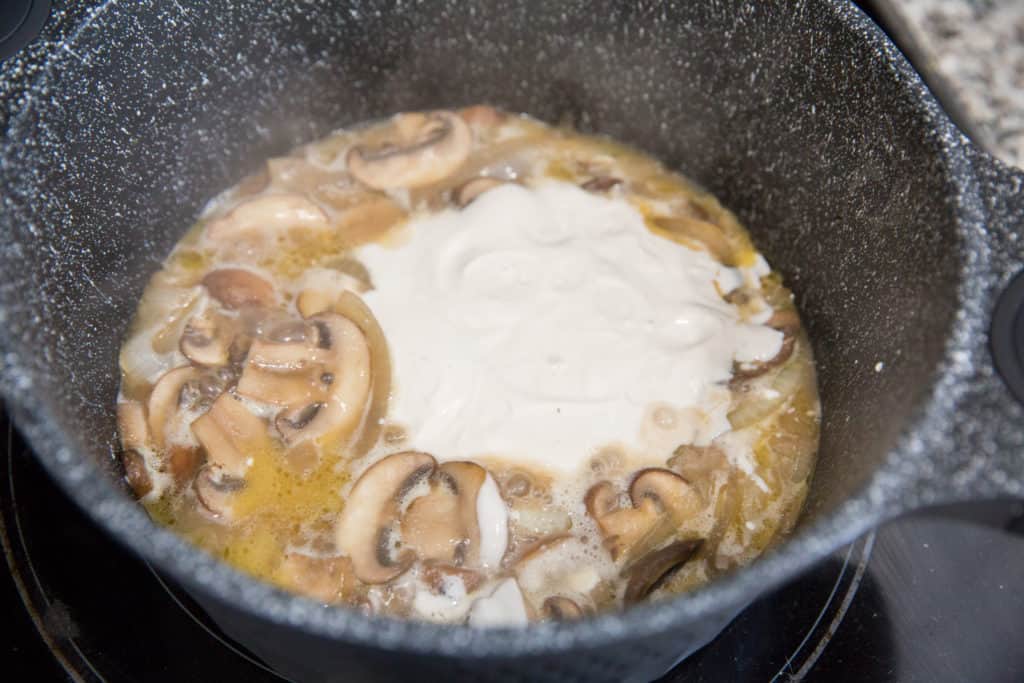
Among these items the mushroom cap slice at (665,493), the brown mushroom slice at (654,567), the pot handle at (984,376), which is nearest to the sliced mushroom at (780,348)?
the mushroom cap slice at (665,493)

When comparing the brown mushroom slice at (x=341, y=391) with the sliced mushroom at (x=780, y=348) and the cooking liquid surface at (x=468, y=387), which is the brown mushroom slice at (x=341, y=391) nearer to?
the cooking liquid surface at (x=468, y=387)

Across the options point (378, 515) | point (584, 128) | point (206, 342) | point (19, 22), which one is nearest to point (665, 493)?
point (378, 515)

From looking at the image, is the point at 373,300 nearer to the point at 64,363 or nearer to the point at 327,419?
the point at 327,419

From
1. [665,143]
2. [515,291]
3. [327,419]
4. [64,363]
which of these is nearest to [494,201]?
[515,291]

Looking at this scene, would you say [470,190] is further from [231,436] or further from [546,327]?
[231,436]

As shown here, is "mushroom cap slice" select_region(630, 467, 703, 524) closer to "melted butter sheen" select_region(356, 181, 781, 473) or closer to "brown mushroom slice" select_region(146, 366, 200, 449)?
"melted butter sheen" select_region(356, 181, 781, 473)

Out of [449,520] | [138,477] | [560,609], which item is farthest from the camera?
[138,477]

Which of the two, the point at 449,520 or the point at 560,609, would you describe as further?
the point at 449,520
